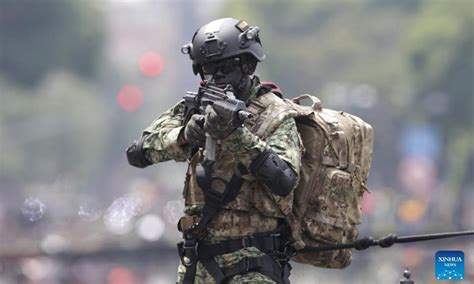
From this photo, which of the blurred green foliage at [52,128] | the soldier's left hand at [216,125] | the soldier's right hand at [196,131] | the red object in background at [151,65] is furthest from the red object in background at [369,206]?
the red object in background at [151,65]

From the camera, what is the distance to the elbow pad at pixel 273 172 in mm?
10570

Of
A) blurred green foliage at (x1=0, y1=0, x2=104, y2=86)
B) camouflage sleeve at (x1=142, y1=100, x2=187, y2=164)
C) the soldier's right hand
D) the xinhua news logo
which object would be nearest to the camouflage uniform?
camouflage sleeve at (x1=142, y1=100, x2=187, y2=164)

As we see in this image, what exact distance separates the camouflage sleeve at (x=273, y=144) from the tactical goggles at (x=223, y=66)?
477 millimetres

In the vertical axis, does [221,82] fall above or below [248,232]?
above

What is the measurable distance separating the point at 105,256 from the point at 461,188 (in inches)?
2112

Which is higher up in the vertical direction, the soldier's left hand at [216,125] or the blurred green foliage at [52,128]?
the blurred green foliage at [52,128]

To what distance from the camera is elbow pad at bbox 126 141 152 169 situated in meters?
11.4

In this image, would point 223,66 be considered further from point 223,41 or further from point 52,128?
point 52,128

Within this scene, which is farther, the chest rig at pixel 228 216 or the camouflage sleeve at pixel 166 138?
the camouflage sleeve at pixel 166 138

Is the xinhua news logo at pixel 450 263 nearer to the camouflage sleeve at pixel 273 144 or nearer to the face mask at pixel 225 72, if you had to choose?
the camouflage sleeve at pixel 273 144

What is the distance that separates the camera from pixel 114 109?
346 ft

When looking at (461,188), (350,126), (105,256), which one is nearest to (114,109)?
(461,188)

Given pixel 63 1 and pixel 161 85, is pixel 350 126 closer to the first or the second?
pixel 63 1

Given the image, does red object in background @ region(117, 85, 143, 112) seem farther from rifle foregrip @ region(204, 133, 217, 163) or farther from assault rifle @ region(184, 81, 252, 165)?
Answer: rifle foregrip @ region(204, 133, 217, 163)
